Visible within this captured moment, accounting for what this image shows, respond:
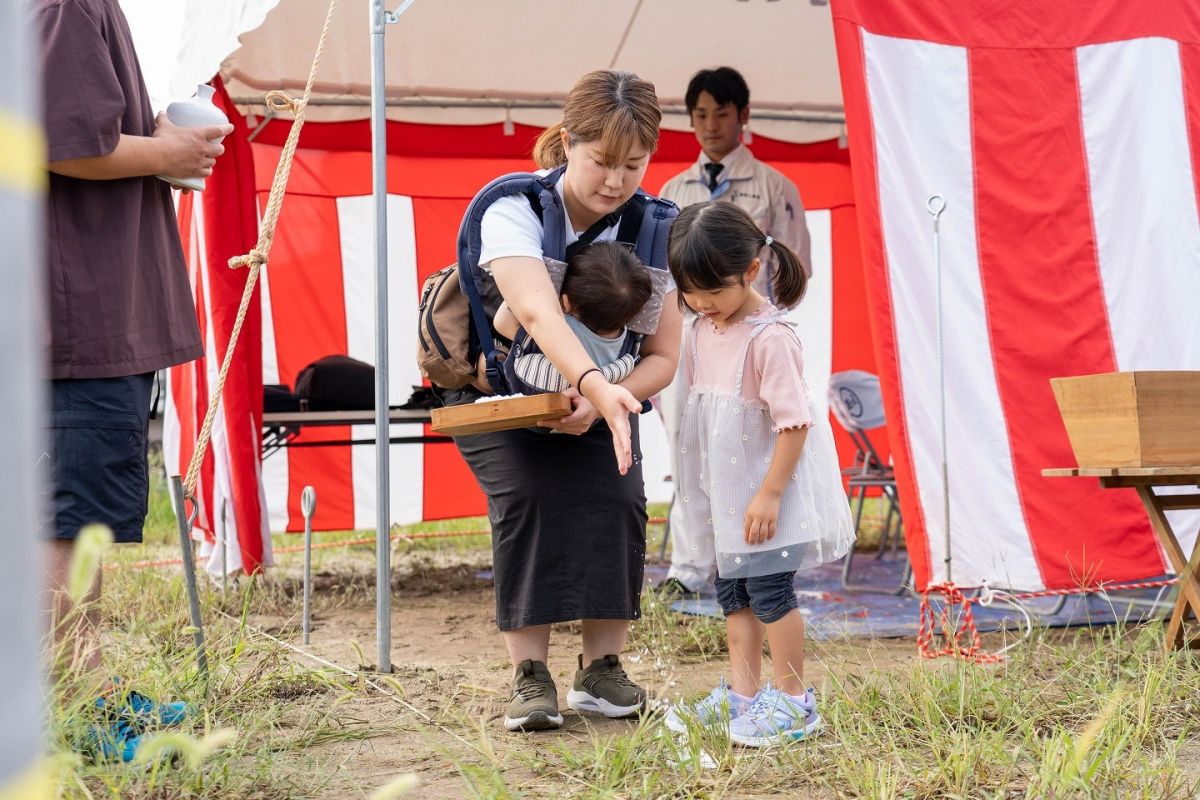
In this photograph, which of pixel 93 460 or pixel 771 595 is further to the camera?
pixel 771 595

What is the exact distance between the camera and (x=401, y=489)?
5.64m

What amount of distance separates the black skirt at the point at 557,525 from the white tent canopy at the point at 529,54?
2235 millimetres

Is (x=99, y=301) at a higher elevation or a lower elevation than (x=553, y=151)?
lower

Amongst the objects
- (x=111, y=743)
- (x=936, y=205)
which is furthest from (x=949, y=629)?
(x=111, y=743)

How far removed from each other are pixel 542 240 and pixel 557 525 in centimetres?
54

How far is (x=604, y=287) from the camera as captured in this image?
2.07 metres

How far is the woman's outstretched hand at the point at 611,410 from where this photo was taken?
68.6 inches

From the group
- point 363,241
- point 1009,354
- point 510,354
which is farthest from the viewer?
point 363,241

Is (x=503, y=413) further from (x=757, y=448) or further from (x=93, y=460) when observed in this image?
(x=93, y=460)

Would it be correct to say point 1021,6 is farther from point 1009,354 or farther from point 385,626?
point 385,626

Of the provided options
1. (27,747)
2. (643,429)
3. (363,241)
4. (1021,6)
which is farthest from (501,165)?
(27,747)

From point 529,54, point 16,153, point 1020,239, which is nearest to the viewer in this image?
point 16,153

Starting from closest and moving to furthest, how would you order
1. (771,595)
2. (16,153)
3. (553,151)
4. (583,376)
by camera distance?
1. (16,153)
2. (583,376)
3. (771,595)
4. (553,151)

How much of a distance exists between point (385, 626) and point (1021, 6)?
2.19m
